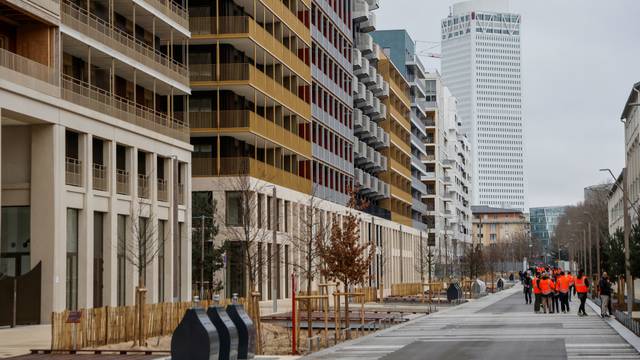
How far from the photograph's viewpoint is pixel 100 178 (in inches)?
1813

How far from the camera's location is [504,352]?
Answer: 2588 centimetres

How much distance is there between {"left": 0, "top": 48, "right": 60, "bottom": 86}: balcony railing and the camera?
125 feet

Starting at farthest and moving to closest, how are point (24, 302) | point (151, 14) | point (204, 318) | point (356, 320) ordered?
point (151, 14) → point (356, 320) → point (24, 302) → point (204, 318)

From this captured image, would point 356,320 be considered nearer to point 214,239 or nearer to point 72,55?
point 72,55

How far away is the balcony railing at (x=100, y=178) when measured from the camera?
150ft

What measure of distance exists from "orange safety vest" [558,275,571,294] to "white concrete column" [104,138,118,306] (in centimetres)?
1887

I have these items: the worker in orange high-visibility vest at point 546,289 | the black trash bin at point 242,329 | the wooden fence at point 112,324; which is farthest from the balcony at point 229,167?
the black trash bin at point 242,329

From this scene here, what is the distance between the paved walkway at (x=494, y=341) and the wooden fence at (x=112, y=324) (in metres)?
3.53

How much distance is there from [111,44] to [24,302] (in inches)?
499

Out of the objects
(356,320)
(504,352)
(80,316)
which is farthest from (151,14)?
(504,352)

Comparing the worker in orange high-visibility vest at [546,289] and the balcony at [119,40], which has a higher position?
the balcony at [119,40]

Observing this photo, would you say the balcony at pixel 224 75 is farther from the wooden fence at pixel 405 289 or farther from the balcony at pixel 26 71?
the wooden fence at pixel 405 289

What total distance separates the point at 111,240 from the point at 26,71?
9.11 m

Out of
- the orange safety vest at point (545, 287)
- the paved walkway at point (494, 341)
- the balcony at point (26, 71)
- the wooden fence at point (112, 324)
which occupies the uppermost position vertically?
the balcony at point (26, 71)
